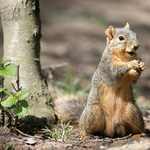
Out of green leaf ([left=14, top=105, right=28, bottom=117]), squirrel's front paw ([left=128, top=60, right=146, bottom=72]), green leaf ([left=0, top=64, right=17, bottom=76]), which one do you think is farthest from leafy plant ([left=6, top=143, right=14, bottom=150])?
squirrel's front paw ([left=128, top=60, right=146, bottom=72])

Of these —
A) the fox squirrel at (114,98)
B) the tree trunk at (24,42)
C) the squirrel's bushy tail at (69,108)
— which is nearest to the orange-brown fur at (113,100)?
the fox squirrel at (114,98)

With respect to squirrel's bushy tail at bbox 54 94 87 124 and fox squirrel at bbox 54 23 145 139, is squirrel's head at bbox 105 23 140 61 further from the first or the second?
squirrel's bushy tail at bbox 54 94 87 124

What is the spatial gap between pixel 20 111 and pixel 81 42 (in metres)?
6.35

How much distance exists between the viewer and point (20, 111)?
2.48m

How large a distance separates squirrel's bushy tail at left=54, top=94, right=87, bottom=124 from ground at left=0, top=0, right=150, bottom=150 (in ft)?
0.53

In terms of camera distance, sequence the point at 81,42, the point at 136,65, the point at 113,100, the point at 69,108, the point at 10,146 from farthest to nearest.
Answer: the point at 81,42
the point at 69,108
the point at 113,100
the point at 136,65
the point at 10,146

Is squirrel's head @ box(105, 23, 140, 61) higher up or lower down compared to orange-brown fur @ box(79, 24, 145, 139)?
higher up

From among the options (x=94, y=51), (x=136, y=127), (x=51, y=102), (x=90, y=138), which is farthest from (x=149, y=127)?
(x=94, y=51)

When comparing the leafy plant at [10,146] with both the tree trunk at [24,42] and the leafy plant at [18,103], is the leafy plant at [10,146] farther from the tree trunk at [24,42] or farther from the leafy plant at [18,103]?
the tree trunk at [24,42]

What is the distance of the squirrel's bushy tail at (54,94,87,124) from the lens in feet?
10.9

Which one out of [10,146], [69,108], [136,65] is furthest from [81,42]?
[10,146]

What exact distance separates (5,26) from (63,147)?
181 cm

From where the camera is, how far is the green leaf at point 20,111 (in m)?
2.46

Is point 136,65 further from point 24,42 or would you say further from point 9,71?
point 24,42
